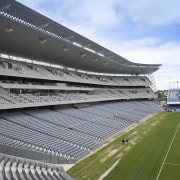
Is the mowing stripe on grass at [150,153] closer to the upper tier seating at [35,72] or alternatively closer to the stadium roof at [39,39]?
the stadium roof at [39,39]

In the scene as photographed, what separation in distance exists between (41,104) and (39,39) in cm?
661

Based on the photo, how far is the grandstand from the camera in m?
16.0

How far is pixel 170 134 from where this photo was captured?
100.0 ft

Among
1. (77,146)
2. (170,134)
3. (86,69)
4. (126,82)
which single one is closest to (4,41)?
(77,146)

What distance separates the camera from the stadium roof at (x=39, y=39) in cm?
2193

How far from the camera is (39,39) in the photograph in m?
27.0

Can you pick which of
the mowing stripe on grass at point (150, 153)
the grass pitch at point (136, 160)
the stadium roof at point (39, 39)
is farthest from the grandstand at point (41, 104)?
the mowing stripe on grass at point (150, 153)

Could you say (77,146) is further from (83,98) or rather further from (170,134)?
(83,98)

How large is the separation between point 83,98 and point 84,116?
598 cm

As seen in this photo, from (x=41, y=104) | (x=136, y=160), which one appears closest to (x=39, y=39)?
(x=41, y=104)

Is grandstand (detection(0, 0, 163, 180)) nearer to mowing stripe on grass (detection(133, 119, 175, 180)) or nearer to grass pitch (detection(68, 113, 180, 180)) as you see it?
grass pitch (detection(68, 113, 180, 180))

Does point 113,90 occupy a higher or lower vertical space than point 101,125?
higher

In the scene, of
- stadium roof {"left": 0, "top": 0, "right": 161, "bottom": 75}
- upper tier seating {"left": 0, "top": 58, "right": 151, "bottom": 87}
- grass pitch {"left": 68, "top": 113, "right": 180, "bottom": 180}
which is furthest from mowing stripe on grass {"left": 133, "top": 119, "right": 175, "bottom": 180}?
upper tier seating {"left": 0, "top": 58, "right": 151, "bottom": 87}

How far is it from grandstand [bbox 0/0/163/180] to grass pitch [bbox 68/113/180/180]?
4.17 ft
